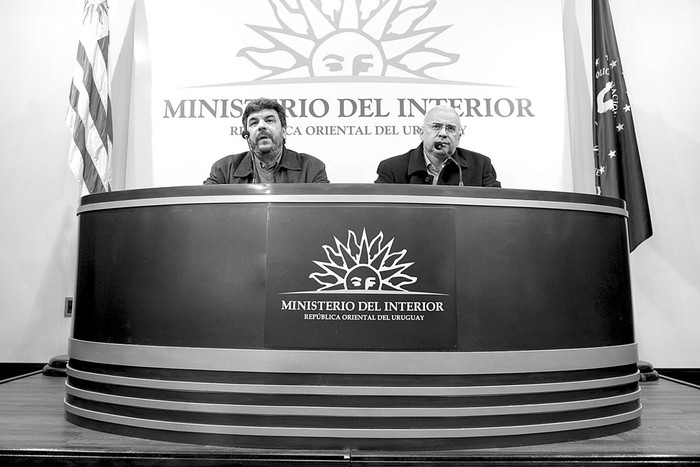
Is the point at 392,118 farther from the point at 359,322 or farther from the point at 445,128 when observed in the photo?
the point at 359,322

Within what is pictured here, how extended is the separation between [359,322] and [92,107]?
8.09 feet

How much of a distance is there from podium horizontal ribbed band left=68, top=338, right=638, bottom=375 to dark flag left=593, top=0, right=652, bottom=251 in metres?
1.85

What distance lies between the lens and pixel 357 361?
1687 mm

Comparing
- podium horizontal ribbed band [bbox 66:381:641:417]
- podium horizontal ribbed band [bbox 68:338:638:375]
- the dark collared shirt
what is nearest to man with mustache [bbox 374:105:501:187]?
the dark collared shirt

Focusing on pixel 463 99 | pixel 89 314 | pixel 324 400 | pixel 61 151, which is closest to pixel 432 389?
pixel 324 400

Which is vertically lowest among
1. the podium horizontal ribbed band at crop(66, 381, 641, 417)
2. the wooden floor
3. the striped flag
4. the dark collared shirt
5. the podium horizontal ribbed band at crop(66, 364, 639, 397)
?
the wooden floor

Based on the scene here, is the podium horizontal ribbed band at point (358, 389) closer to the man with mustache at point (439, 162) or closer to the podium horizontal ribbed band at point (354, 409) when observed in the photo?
the podium horizontal ribbed band at point (354, 409)

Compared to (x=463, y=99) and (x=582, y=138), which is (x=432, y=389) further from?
(x=582, y=138)

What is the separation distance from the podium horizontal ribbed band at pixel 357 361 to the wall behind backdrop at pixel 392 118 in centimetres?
187

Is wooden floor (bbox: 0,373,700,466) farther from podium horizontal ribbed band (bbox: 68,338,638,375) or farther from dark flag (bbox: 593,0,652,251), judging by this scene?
dark flag (bbox: 593,0,652,251)

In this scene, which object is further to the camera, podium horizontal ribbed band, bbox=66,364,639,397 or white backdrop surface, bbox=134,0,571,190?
white backdrop surface, bbox=134,0,571,190

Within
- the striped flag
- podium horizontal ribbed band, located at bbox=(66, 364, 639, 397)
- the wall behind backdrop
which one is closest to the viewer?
podium horizontal ribbed band, located at bbox=(66, 364, 639, 397)

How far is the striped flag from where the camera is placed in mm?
3270

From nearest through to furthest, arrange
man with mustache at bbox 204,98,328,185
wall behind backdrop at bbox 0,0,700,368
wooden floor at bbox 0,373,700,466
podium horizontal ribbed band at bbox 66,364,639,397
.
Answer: wooden floor at bbox 0,373,700,466 → podium horizontal ribbed band at bbox 66,364,639,397 → man with mustache at bbox 204,98,328,185 → wall behind backdrop at bbox 0,0,700,368
